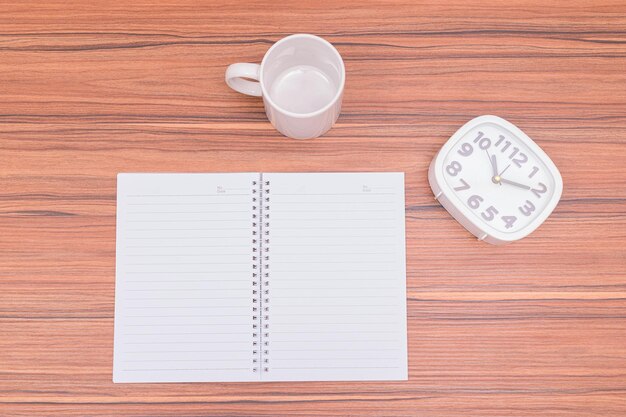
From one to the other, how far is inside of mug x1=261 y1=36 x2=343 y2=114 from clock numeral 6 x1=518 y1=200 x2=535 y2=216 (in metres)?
0.30

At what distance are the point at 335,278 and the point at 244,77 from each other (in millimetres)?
306

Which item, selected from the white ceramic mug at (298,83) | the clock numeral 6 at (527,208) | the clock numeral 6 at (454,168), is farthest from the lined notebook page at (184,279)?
the clock numeral 6 at (527,208)

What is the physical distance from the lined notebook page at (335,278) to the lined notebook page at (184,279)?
4cm

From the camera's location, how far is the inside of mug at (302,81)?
2.58 ft

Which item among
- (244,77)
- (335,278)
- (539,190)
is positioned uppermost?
(244,77)

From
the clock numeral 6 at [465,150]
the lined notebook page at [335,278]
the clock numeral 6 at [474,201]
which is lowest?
the lined notebook page at [335,278]

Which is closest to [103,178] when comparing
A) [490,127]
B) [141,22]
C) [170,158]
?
[170,158]

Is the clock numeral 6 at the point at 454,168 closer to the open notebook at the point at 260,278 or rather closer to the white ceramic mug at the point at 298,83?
the open notebook at the point at 260,278

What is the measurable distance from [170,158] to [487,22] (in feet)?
1.67

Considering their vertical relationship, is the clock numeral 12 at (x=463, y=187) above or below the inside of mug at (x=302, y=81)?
below

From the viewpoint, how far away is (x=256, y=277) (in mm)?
821

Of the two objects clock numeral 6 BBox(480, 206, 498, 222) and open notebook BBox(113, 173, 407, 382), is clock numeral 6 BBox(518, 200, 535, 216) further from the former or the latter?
open notebook BBox(113, 173, 407, 382)

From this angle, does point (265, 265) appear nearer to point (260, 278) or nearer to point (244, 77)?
point (260, 278)

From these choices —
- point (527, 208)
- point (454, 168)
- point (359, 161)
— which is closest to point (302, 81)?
point (359, 161)
